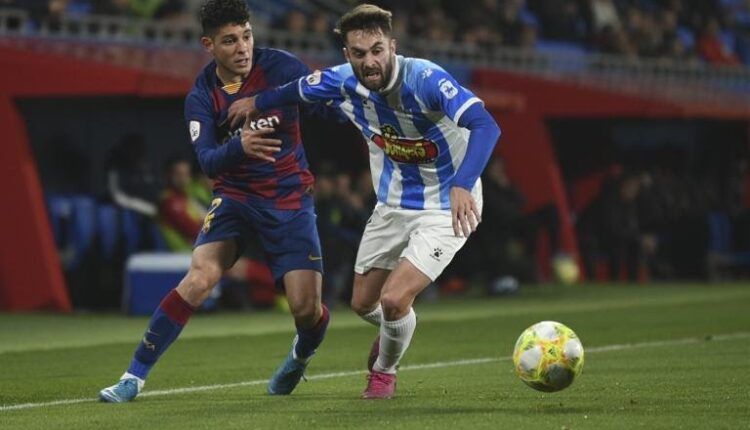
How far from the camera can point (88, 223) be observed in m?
16.8

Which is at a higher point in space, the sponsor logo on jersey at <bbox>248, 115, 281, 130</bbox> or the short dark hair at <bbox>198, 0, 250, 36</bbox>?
the short dark hair at <bbox>198, 0, 250, 36</bbox>

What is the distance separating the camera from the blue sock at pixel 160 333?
26.8ft

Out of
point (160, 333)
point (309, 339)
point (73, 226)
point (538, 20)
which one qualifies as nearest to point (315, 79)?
point (309, 339)

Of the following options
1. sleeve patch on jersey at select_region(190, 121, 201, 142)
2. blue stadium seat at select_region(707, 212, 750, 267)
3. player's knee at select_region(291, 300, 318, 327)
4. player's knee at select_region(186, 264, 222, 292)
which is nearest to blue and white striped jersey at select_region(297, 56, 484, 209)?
sleeve patch on jersey at select_region(190, 121, 201, 142)

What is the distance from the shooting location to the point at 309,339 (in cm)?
862

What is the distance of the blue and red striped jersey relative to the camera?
27.6 feet

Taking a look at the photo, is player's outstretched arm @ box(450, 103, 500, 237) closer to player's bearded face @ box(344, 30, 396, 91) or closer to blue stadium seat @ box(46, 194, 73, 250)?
player's bearded face @ box(344, 30, 396, 91)

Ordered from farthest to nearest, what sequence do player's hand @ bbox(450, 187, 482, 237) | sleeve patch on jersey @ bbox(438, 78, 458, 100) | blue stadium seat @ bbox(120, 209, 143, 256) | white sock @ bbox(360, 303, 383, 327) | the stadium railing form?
blue stadium seat @ bbox(120, 209, 143, 256), the stadium railing, white sock @ bbox(360, 303, 383, 327), sleeve patch on jersey @ bbox(438, 78, 458, 100), player's hand @ bbox(450, 187, 482, 237)

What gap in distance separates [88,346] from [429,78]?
519cm

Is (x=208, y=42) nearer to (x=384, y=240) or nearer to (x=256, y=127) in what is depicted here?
(x=256, y=127)

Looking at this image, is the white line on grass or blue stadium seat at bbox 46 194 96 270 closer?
the white line on grass

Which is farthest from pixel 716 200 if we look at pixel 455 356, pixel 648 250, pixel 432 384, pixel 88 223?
pixel 432 384

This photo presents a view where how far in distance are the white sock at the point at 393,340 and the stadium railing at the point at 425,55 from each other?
26.8ft

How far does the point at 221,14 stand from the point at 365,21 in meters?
0.86
